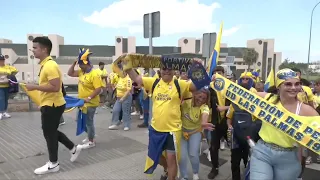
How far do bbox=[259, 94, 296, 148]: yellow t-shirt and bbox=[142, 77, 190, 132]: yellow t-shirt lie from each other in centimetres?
108

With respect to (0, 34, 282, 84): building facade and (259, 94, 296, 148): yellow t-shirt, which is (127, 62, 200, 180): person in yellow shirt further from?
(0, 34, 282, 84): building facade

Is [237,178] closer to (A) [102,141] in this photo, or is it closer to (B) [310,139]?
(B) [310,139]

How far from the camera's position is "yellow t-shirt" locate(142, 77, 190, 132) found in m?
3.27

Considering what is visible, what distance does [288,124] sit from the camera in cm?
236

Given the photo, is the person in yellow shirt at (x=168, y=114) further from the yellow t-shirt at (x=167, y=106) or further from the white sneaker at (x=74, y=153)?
the white sneaker at (x=74, y=153)

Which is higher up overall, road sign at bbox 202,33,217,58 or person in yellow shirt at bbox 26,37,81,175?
road sign at bbox 202,33,217,58

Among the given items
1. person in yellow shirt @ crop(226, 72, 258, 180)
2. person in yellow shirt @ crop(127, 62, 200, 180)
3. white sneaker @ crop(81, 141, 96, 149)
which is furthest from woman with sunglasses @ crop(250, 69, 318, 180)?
white sneaker @ crop(81, 141, 96, 149)

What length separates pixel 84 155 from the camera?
4918 mm

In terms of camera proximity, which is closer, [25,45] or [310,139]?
[310,139]

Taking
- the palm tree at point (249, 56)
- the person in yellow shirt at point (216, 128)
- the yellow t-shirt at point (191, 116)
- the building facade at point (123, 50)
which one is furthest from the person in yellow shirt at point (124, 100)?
the palm tree at point (249, 56)

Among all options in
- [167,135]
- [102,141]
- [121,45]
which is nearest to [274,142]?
[167,135]

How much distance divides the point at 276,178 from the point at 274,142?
340mm

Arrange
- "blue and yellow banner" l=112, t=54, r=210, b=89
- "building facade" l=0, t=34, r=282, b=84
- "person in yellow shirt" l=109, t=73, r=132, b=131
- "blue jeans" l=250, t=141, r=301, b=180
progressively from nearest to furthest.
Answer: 1. "blue jeans" l=250, t=141, r=301, b=180
2. "blue and yellow banner" l=112, t=54, r=210, b=89
3. "person in yellow shirt" l=109, t=73, r=132, b=131
4. "building facade" l=0, t=34, r=282, b=84

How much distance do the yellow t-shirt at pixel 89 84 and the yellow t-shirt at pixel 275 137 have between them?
331 centimetres
